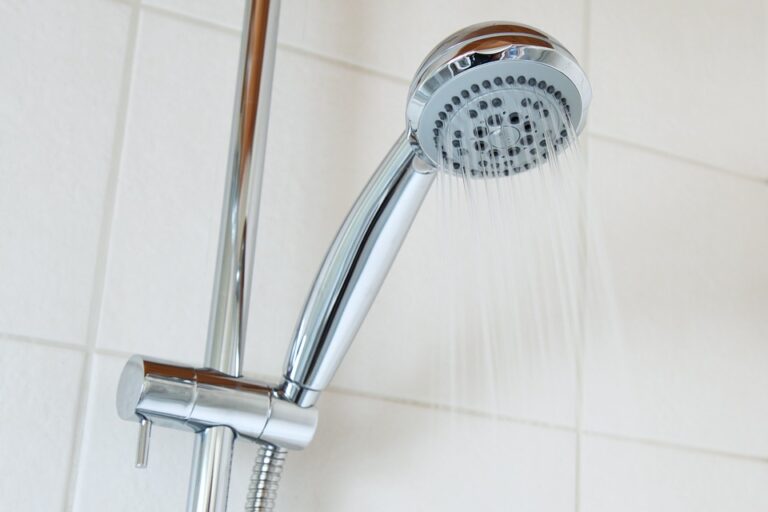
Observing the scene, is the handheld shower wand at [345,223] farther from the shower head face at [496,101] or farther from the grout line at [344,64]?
the grout line at [344,64]

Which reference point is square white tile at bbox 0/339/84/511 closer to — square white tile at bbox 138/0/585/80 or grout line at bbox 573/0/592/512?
square white tile at bbox 138/0/585/80

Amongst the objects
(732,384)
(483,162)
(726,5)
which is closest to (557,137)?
(483,162)

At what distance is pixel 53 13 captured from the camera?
2.30 feet

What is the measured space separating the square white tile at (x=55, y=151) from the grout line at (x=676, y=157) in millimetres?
406

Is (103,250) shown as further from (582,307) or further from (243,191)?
(582,307)

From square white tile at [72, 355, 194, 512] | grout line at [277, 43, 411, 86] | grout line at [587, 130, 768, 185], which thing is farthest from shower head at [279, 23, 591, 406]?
grout line at [587, 130, 768, 185]

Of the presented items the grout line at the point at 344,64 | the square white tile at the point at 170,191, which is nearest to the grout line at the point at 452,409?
the square white tile at the point at 170,191

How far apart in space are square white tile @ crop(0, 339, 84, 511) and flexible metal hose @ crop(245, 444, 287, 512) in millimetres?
120

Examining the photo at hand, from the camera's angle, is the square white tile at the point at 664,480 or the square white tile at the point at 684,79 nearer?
the square white tile at the point at 664,480

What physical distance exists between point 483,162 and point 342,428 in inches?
10.8

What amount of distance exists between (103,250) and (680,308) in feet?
1.56

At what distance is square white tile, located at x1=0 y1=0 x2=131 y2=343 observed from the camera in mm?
644

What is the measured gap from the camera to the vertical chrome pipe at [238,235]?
577mm

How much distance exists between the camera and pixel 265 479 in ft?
1.94
